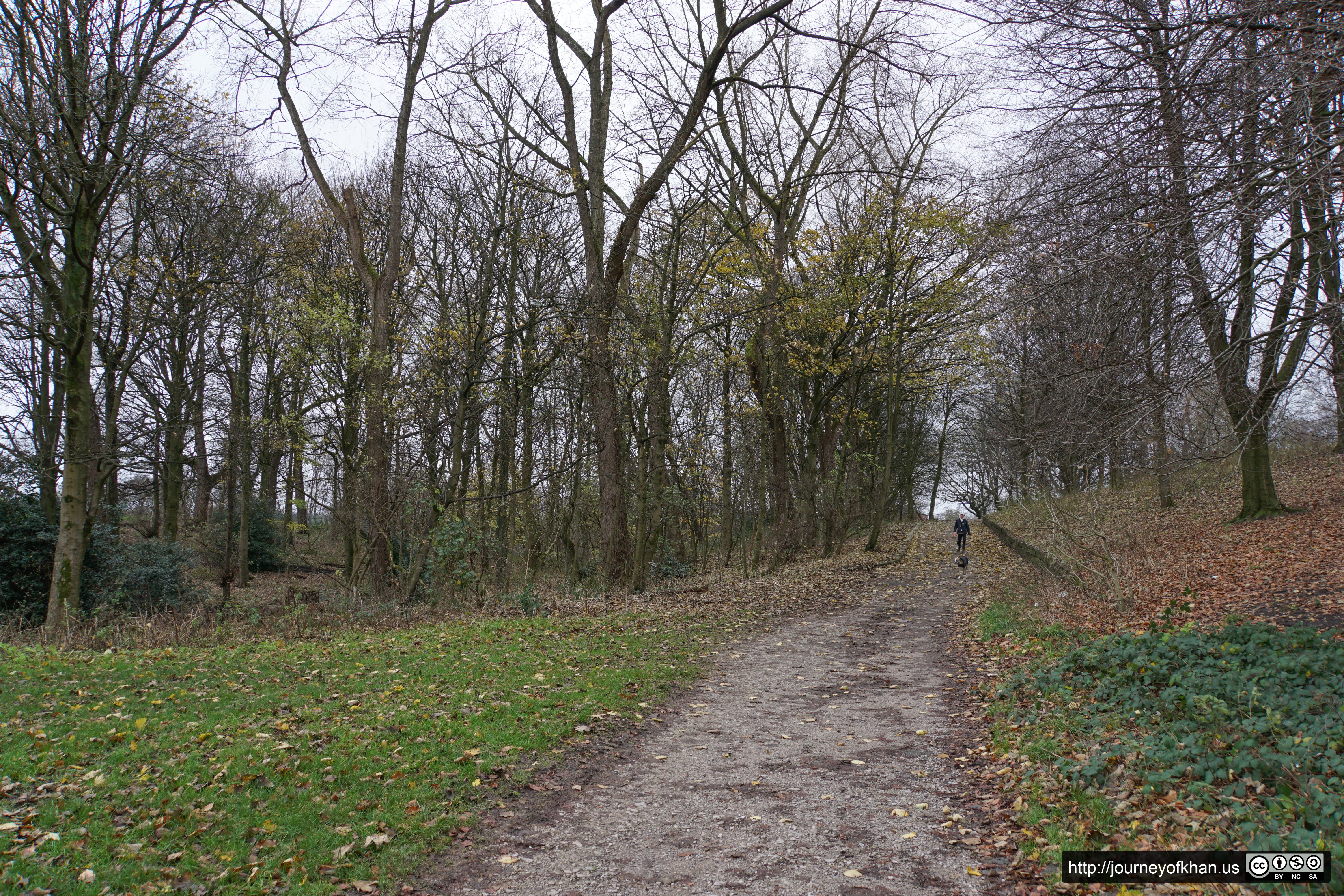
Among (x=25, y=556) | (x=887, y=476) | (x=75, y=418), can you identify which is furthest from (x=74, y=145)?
(x=887, y=476)

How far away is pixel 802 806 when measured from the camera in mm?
5121

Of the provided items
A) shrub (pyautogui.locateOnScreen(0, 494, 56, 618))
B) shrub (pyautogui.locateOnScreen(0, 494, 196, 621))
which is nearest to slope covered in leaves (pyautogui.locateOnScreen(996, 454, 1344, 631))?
shrub (pyautogui.locateOnScreen(0, 494, 196, 621))

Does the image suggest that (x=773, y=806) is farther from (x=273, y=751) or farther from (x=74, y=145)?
(x=74, y=145)

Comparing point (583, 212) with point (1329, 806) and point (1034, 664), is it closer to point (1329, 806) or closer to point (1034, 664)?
point (1034, 664)

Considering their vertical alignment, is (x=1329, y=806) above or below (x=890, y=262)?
below

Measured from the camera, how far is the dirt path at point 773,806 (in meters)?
4.18

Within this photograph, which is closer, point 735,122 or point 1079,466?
point 1079,466

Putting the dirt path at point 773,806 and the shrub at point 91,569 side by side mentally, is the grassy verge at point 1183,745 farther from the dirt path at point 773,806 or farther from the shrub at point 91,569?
the shrub at point 91,569

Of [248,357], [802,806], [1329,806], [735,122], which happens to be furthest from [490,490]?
[1329,806]

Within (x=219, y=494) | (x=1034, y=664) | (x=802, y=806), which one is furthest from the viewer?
(x=219, y=494)

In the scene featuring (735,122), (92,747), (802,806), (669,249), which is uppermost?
(735,122)

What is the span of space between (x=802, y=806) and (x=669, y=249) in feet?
46.3

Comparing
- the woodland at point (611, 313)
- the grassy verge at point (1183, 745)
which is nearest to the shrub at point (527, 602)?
the woodland at point (611, 313)

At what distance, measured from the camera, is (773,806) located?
16.9 ft
